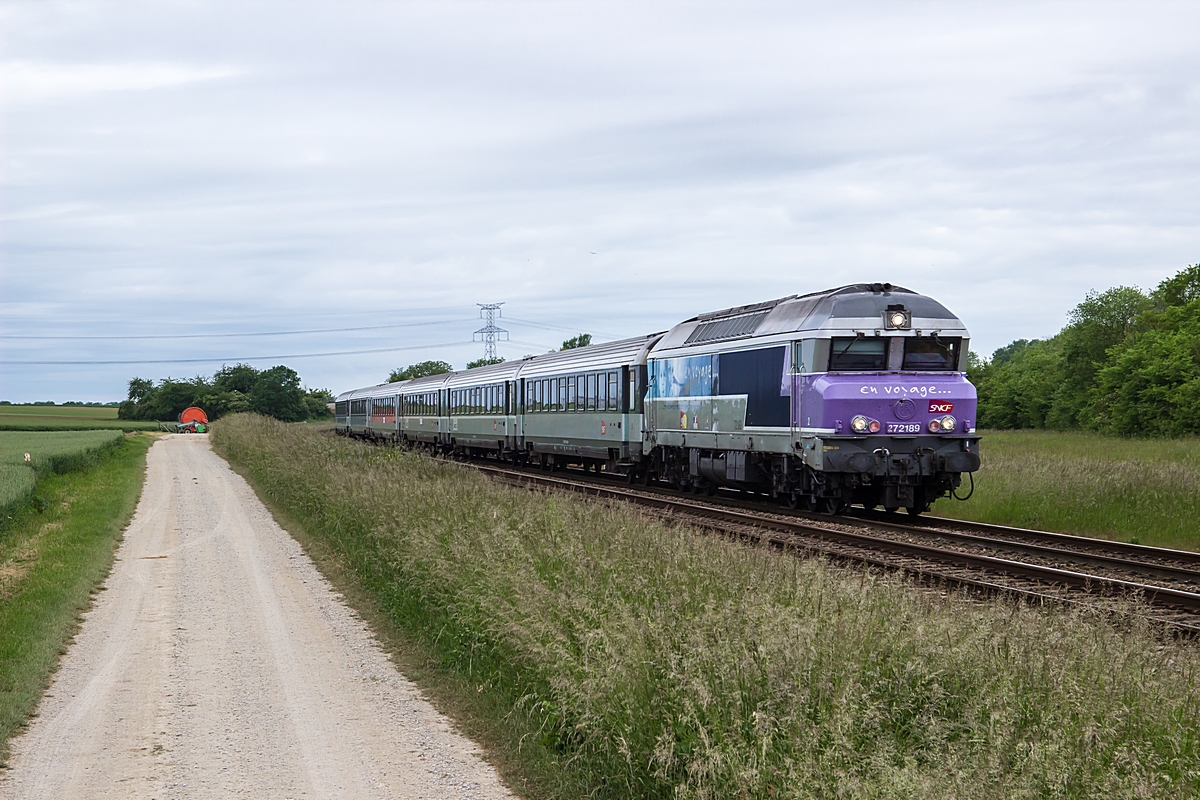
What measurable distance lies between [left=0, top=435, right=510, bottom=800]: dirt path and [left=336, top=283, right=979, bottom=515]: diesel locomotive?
876cm

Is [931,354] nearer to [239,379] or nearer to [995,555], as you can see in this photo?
[995,555]

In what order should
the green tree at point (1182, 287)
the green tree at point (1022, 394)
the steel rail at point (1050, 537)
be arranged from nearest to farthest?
the steel rail at point (1050, 537) < the green tree at point (1182, 287) < the green tree at point (1022, 394)

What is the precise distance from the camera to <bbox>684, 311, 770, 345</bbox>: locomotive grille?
Result: 68.1 feet

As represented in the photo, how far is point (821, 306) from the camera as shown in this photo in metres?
18.1

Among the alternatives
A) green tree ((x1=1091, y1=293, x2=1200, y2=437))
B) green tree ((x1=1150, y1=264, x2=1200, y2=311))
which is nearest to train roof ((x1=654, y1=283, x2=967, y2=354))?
green tree ((x1=1091, y1=293, x2=1200, y2=437))

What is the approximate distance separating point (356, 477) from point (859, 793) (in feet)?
53.3

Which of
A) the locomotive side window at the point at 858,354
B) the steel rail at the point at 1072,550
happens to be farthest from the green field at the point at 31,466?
the steel rail at the point at 1072,550

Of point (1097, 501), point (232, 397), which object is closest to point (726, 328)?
point (1097, 501)

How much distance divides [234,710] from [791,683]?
4.67 meters

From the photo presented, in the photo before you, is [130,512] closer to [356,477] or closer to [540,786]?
[356,477]

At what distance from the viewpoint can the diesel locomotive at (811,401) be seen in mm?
17594

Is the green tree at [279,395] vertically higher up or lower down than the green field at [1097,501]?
higher up

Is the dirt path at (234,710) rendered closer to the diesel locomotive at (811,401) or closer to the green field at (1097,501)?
the diesel locomotive at (811,401)

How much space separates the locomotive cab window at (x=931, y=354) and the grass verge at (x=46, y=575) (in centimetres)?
1306
